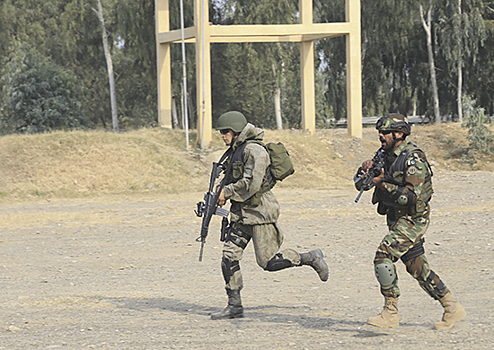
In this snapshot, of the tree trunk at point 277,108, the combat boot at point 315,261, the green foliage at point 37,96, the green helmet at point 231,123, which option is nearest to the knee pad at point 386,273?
the combat boot at point 315,261

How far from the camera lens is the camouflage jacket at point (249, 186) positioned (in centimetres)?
586

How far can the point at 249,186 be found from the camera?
584 cm

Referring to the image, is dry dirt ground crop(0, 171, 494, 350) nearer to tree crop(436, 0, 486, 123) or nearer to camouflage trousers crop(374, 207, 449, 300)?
camouflage trousers crop(374, 207, 449, 300)

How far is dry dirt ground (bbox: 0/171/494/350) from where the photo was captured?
5566mm

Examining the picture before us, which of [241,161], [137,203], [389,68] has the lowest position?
[137,203]

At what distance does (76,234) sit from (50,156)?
9.33m

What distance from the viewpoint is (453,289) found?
750 cm

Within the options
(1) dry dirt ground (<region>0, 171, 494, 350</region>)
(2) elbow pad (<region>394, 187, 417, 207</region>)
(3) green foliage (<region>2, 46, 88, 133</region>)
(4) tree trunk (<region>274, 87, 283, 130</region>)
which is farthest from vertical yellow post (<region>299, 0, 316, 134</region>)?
(2) elbow pad (<region>394, 187, 417, 207</region>)

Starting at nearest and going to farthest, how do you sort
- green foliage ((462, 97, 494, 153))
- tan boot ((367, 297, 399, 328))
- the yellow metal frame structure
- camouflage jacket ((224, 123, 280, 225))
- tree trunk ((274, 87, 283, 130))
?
tan boot ((367, 297, 399, 328))
camouflage jacket ((224, 123, 280, 225))
the yellow metal frame structure
green foliage ((462, 97, 494, 153))
tree trunk ((274, 87, 283, 130))

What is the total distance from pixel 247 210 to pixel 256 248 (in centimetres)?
36

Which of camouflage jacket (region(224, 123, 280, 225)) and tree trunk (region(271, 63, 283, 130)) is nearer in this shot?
camouflage jacket (region(224, 123, 280, 225))

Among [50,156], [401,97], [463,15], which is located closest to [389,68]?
[401,97]

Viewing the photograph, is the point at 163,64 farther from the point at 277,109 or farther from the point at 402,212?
the point at 402,212

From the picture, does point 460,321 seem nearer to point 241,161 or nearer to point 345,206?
point 241,161
